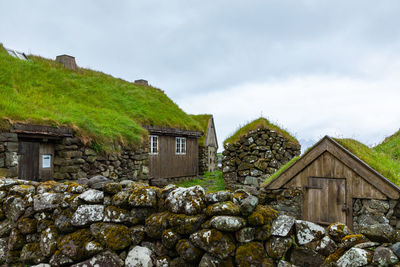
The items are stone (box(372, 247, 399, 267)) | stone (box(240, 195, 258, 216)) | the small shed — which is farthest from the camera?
the small shed

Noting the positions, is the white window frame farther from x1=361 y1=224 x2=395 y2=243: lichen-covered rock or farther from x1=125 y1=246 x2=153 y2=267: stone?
x1=361 y1=224 x2=395 y2=243: lichen-covered rock

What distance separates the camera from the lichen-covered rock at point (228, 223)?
2945mm

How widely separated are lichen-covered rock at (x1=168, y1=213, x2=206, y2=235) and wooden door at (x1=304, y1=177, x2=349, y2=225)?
20.2 feet

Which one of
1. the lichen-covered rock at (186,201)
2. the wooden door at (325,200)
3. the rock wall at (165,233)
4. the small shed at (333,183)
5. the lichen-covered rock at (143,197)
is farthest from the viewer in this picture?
the wooden door at (325,200)

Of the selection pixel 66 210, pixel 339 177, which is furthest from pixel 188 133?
pixel 66 210

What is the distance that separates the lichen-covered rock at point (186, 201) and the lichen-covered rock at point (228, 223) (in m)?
0.30

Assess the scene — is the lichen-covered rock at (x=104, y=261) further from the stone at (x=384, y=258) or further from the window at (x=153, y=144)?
the window at (x=153, y=144)

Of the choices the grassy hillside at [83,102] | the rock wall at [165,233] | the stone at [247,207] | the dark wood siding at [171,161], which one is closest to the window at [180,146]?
the dark wood siding at [171,161]

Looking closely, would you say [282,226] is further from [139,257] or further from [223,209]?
[139,257]

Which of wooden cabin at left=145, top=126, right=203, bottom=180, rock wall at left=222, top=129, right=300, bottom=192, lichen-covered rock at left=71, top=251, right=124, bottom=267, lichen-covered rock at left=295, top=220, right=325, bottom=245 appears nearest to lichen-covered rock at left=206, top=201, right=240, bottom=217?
lichen-covered rock at left=295, top=220, right=325, bottom=245

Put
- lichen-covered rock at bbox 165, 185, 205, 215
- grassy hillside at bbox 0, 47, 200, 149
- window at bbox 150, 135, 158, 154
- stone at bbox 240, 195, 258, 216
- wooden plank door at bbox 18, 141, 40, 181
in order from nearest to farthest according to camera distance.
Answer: stone at bbox 240, 195, 258, 216 < lichen-covered rock at bbox 165, 185, 205, 215 < wooden plank door at bbox 18, 141, 40, 181 < grassy hillside at bbox 0, 47, 200, 149 < window at bbox 150, 135, 158, 154

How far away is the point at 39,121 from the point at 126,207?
907 cm

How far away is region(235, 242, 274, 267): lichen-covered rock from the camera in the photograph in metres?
2.88

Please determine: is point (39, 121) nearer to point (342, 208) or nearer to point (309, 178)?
point (309, 178)
